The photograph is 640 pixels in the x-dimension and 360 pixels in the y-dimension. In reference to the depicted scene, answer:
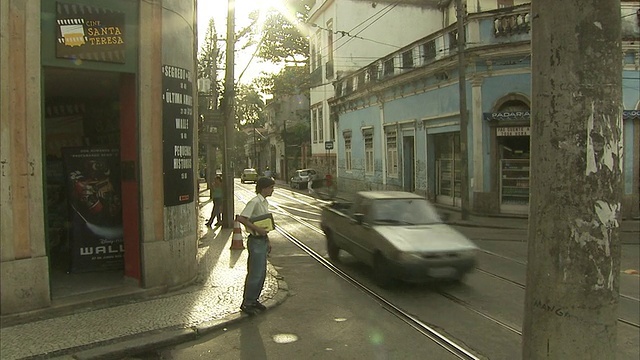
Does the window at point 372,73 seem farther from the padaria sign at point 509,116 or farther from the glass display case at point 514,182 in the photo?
the glass display case at point 514,182

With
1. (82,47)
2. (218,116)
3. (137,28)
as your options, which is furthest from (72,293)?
(218,116)

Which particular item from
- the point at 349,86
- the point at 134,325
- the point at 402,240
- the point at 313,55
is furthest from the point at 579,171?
the point at 313,55

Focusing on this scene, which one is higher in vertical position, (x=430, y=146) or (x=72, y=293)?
(x=430, y=146)

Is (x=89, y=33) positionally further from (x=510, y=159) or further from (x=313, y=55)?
(x=313, y=55)

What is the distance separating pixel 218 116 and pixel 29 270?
12175 millimetres

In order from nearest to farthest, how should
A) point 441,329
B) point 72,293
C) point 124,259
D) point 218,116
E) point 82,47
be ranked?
point 441,329
point 82,47
point 72,293
point 124,259
point 218,116

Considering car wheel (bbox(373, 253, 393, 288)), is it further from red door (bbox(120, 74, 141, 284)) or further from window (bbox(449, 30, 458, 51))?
window (bbox(449, 30, 458, 51))

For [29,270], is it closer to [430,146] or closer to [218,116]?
[218,116]

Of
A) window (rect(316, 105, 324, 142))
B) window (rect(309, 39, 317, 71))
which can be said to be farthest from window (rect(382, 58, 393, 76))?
window (rect(309, 39, 317, 71))

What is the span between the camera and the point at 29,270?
598 centimetres

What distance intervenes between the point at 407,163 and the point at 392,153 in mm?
1588

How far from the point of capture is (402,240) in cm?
770

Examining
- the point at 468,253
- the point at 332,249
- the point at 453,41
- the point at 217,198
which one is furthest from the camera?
the point at 453,41

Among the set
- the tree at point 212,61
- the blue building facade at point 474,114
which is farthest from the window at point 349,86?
the tree at point 212,61
